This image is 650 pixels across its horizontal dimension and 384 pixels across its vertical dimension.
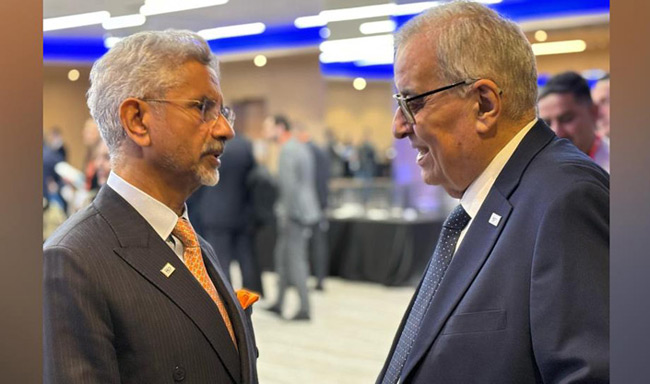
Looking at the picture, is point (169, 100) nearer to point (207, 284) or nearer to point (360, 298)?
point (207, 284)

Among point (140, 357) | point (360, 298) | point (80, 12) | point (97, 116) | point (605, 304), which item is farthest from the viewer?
point (80, 12)

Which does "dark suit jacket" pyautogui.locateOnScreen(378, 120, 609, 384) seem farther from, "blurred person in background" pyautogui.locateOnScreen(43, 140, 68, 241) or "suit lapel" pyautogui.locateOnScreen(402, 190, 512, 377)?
"blurred person in background" pyautogui.locateOnScreen(43, 140, 68, 241)

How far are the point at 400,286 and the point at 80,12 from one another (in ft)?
16.6

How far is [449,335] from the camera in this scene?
4.65ft

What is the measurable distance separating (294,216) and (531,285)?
6588mm

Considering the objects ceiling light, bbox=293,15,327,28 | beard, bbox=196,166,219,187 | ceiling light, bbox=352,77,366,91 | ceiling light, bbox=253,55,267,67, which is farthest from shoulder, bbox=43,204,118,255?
ceiling light, bbox=352,77,366,91

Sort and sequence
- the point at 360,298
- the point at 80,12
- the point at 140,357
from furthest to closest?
1. the point at 80,12
2. the point at 360,298
3. the point at 140,357

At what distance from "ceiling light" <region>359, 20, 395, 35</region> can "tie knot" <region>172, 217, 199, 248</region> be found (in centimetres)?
848

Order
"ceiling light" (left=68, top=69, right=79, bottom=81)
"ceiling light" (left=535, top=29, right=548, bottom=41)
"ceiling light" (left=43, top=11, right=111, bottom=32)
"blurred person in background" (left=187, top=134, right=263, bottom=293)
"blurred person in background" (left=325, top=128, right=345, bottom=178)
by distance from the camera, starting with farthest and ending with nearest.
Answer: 1. "blurred person in background" (left=325, top=128, right=345, bottom=178)
2. "ceiling light" (left=68, top=69, right=79, bottom=81)
3. "ceiling light" (left=535, top=29, right=548, bottom=41)
4. "ceiling light" (left=43, top=11, right=111, bottom=32)
5. "blurred person in background" (left=187, top=134, right=263, bottom=293)

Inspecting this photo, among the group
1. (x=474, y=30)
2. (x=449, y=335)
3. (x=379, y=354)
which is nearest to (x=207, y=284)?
(x=449, y=335)

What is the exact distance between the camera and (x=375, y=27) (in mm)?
10391

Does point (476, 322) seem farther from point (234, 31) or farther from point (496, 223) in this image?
point (234, 31)

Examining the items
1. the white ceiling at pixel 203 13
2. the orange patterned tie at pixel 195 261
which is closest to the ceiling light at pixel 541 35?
the white ceiling at pixel 203 13

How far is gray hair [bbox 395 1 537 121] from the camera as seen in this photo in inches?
60.2
